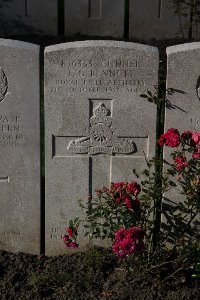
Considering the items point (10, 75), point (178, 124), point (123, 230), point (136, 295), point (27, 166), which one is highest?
point (10, 75)

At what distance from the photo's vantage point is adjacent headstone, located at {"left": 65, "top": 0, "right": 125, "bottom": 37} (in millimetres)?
10469

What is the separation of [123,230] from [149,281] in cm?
52

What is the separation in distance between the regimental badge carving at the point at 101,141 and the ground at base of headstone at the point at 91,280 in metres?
0.73

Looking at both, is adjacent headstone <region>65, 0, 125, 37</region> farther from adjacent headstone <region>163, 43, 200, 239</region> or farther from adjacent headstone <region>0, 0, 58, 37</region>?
adjacent headstone <region>163, 43, 200, 239</region>

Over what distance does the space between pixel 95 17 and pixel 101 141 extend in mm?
6514

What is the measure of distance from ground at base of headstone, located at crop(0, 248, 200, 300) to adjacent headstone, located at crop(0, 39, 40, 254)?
213 mm

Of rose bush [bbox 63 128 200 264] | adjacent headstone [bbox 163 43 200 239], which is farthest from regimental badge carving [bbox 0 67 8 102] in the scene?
adjacent headstone [bbox 163 43 200 239]

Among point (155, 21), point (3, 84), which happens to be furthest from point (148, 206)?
point (155, 21)

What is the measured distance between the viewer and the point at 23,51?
13.7ft

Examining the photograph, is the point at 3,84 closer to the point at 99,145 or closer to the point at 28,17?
the point at 99,145

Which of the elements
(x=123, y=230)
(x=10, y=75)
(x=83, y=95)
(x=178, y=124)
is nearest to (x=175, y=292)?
(x=123, y=230)

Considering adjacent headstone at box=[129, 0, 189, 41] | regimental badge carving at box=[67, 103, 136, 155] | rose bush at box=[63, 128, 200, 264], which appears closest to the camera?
rose bush at box=[63, 128, 200, 264]

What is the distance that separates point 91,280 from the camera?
4324 mm

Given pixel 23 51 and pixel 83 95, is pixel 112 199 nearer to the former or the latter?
pixel 83 95
